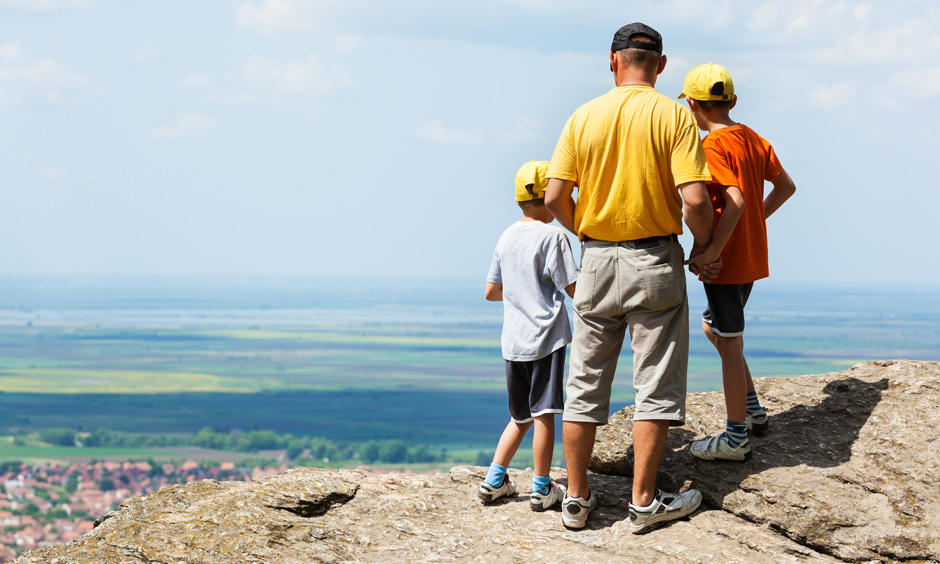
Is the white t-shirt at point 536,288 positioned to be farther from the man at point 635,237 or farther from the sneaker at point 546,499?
the sneaker at point 546,499

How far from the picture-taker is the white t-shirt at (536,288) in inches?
206

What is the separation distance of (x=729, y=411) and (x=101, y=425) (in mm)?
181790

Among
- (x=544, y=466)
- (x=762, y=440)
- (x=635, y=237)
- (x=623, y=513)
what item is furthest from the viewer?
(x=762, y=440)

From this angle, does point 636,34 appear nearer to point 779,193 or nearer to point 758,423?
point 779,193

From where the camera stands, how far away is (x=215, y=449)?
156 meters

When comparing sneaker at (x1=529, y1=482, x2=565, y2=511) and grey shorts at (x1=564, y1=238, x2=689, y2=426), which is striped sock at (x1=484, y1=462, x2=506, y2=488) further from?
grey shorts at (x1=564, y1=238, x2=689, y2=426)

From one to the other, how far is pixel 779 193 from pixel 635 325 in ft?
5.36

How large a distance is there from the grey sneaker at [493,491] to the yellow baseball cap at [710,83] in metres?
2.94

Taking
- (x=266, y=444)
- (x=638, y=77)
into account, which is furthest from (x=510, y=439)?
(x=266, y=444)

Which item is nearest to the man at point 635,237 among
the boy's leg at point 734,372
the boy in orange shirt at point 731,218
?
the boy in orange shirt at point 731,218

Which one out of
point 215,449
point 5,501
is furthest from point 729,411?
point 215,449

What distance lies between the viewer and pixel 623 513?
5.46 meters

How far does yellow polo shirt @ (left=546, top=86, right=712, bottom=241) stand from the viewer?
183 inches

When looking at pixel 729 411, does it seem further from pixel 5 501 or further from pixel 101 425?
Result: pixel 101 425
